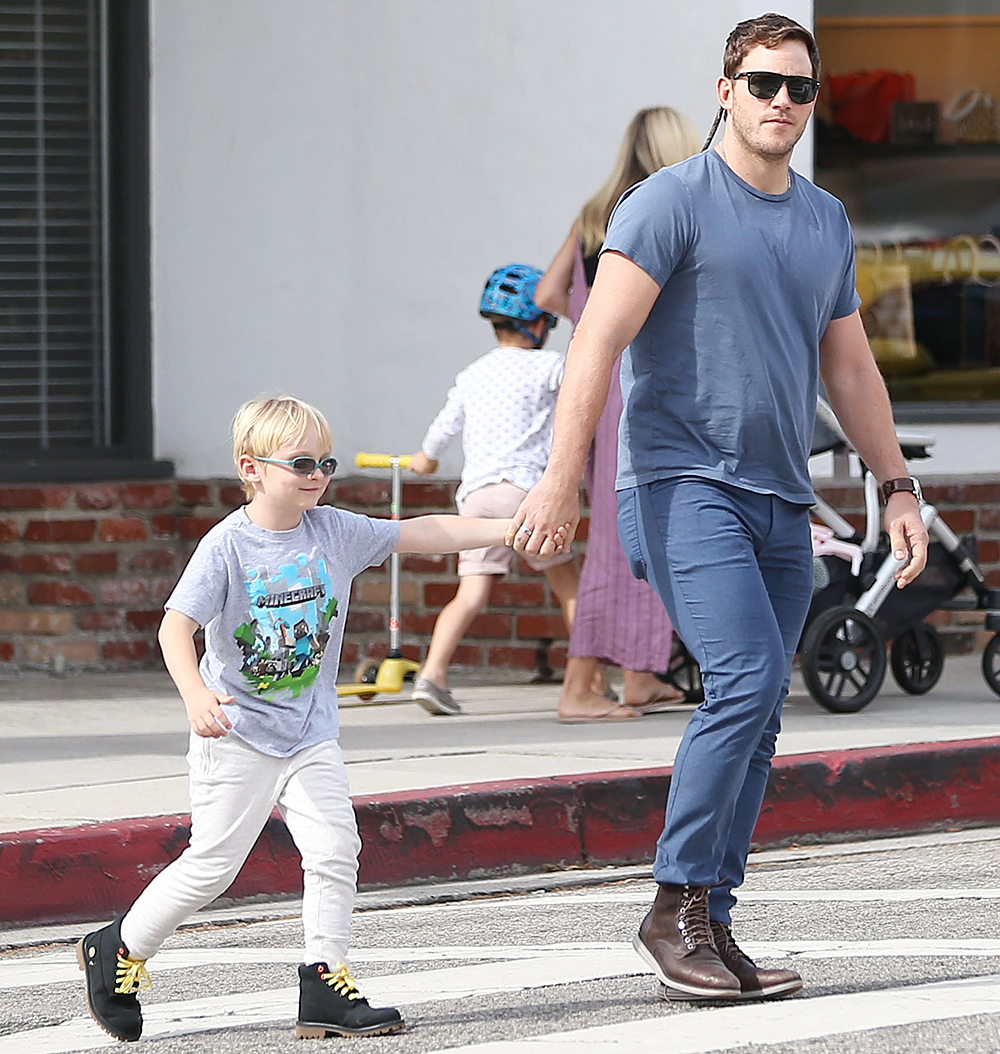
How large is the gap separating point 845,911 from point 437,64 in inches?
210

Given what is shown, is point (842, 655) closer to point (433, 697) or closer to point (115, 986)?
point (433, 697)

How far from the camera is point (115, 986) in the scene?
4.20 metres

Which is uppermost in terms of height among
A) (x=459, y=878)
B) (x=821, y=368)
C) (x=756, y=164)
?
(x=756, y=164)

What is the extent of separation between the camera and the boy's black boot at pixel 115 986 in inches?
165

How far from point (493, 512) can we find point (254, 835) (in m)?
4.17

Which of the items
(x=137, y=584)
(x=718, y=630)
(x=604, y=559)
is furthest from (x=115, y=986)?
(x=137, y=584)

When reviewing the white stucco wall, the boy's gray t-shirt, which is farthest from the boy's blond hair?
the white stucco wall

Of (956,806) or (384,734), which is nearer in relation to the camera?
(956,806)

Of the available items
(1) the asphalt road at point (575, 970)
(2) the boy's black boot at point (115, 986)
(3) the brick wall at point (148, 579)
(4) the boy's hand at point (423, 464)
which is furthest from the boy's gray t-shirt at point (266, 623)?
(3) the brick wall at point (148, 579)

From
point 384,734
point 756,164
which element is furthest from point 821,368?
point 384,734

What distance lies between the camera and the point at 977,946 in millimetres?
4957

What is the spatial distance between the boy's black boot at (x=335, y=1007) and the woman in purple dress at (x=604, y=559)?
399 centimetres

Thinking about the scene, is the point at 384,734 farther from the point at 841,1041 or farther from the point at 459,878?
the point at 841,1041

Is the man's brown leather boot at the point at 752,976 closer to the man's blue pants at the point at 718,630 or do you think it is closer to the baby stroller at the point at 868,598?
the man's blue pants at the point at 718,630
